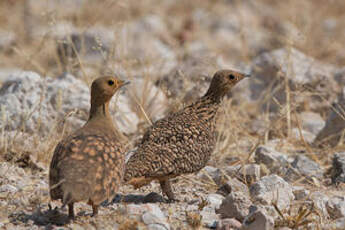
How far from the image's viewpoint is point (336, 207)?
4039mm

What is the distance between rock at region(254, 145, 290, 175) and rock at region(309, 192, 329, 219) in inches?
31.0

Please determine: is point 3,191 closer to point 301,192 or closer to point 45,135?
point 45,135

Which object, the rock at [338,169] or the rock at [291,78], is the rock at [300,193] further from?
the rock at [291,78]

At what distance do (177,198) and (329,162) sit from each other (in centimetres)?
203

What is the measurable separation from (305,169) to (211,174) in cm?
89

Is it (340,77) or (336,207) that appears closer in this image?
(336,207)

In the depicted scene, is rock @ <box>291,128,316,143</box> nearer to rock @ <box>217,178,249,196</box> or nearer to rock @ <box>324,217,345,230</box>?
rock @ <box>217,178,249,196</box>

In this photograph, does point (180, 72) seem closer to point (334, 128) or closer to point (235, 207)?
point (334, 128)

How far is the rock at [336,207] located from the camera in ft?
13.1

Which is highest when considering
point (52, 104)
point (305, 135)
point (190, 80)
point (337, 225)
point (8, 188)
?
point (190, 80)

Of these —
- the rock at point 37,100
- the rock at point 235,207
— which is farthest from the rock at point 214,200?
the rock at point 37,100

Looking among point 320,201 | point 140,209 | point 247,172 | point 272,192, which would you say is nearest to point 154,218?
point 140,209

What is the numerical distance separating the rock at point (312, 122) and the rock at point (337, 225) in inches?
119

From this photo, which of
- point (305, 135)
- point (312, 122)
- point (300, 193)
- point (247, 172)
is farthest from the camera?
point (312, 122)
